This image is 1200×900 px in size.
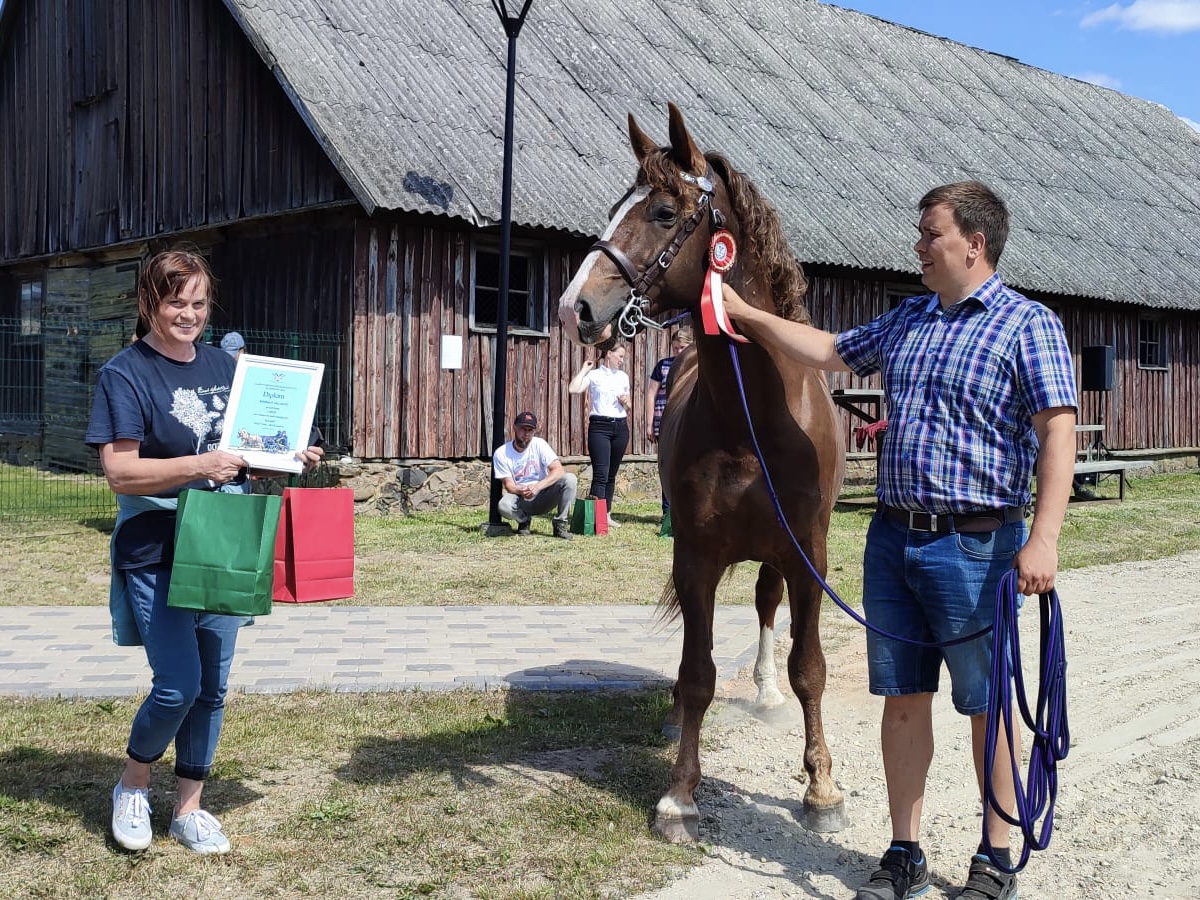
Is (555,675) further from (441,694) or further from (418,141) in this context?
(418,141)

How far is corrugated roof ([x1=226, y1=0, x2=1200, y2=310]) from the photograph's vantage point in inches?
534

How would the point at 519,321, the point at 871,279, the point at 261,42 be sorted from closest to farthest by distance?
the point at 261,42 → the point at 519,321 → the point at 871,279

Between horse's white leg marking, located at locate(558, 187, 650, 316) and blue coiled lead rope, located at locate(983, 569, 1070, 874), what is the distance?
1.55 m

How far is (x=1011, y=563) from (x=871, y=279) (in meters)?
14.9

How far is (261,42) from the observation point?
13383 mm

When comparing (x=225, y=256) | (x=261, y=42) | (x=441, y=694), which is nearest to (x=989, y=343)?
(x=441, y=694)

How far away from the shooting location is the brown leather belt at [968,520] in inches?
130

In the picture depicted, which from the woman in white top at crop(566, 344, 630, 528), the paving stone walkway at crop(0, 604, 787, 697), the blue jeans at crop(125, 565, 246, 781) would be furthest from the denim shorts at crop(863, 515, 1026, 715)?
the woman in white top at crop(566, 344, 630, 528)

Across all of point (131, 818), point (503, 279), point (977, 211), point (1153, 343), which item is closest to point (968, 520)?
point (977, 211)

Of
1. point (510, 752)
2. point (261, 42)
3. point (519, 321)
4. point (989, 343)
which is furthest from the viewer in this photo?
point (519, 321)

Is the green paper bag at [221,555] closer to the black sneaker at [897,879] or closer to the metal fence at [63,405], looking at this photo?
the black sneaker at [897,879]

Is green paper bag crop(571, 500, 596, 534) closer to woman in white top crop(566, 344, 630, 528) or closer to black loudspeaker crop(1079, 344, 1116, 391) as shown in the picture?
woman in white top crop(566, 344, 630, 528)

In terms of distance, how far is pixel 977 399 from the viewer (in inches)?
128

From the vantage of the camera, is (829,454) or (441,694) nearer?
(829,454)
